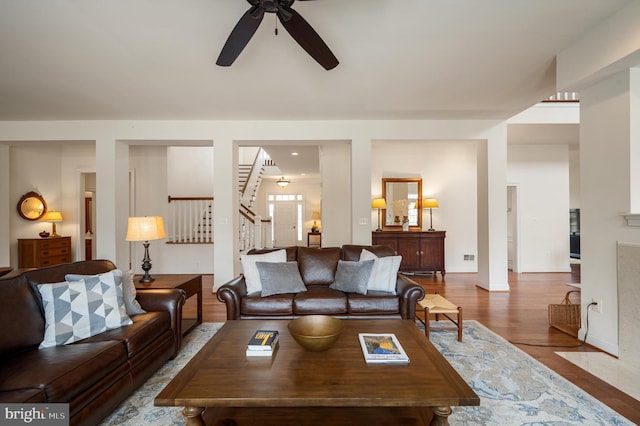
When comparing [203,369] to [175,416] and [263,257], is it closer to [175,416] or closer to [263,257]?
[175,416]

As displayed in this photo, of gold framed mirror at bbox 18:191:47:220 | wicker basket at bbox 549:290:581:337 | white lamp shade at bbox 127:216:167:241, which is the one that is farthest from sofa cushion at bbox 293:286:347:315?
gold framed mirror at bbox 18:191:47:220

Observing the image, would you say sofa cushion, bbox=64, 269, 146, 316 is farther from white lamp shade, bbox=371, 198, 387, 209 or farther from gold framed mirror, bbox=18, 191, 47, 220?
gold framed mirror, bbox=18, 191, 47, 220

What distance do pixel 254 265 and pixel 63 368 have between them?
1736 mm

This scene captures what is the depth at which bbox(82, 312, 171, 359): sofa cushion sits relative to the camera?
1.85 meters

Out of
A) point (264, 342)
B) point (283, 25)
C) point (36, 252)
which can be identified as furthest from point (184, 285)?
point (36, 252)

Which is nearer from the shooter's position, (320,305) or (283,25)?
(283,25)

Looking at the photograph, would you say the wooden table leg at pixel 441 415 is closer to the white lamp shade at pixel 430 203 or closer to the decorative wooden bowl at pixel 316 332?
the decorative wooden bowl at pixel 316 332

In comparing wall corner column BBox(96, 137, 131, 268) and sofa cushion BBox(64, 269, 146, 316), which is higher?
wall corner column BBox(96, 137, 131, 268)

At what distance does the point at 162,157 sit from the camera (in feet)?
18.9

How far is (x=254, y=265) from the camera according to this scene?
3.06 meters

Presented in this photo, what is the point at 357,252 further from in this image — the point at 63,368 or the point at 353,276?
the point at 63,368

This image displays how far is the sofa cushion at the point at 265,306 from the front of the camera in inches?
110

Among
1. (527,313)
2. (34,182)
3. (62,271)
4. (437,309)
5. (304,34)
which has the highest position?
(304,34)

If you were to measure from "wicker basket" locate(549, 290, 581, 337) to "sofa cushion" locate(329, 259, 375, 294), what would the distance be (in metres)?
2.01
